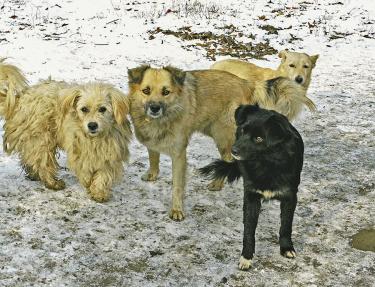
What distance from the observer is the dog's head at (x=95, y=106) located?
18.3 feet

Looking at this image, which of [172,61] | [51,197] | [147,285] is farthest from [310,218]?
[172,61]

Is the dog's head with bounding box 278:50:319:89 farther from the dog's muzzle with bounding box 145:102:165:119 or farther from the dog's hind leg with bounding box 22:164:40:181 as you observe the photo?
the dog's hind leg with bounding box 22:164:40:181

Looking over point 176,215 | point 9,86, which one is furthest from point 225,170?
point 9,86

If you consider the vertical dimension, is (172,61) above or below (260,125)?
below

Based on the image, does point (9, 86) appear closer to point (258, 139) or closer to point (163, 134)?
point (163, 134)

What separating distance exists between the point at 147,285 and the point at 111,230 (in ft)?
3.56

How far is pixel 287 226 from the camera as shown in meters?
4.71

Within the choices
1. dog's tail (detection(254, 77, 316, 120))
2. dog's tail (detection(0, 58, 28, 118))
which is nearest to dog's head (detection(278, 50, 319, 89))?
dog's tail (detection(254, 77, 316, 120))

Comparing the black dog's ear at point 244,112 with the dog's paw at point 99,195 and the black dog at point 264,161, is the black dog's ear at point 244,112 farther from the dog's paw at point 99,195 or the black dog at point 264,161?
the dog's paw at point 99,195

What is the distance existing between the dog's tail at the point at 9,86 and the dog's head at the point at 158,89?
4.75 ft

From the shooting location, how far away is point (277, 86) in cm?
654

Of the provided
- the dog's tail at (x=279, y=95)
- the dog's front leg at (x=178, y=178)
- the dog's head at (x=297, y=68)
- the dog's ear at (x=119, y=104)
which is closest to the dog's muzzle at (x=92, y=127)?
the dog's ear at (x=119, y=104)

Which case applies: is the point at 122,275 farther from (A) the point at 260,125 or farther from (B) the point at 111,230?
(A) the point at 260,125

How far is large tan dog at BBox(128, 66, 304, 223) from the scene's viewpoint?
5.63 metres
